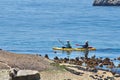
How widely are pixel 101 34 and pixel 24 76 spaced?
2235 inches

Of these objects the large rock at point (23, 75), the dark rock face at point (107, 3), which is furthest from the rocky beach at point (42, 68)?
the dark rock face at point (107, 3)

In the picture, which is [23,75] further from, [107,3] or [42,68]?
[107,3]

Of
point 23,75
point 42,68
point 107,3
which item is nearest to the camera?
point 23,75

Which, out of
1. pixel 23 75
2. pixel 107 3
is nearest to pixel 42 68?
pixel 23 75

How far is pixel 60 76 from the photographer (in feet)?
82.3

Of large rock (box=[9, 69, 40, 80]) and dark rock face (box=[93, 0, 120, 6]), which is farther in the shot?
dark rock face (box=[93, 0, 120, 6])

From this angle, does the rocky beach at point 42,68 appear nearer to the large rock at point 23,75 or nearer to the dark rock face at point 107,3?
the large rock at point 23,75

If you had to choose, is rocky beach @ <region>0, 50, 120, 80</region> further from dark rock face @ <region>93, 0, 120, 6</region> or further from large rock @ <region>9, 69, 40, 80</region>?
dark rock face @ <region>93, 0, 120, 6</region>

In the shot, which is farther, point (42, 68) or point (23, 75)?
point (42, 68)

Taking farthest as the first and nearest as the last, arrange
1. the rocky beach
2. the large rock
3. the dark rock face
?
1. the dark rock face
2. the rocky beach
3. the large rock

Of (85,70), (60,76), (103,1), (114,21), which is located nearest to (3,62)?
(60,76)

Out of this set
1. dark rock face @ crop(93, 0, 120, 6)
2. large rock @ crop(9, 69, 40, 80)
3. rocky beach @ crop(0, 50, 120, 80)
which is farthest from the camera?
dark rock face @ crop(93, 0, 120, 6)

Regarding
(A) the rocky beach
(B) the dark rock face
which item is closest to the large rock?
(A) the rocky beach

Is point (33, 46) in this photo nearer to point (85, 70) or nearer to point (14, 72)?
point (85, 70)
